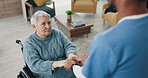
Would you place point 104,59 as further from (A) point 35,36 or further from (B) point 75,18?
(B) point 75,18

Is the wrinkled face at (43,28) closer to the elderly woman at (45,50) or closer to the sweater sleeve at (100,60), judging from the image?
the elderly woman at (45,50)

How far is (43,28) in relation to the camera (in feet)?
6.15

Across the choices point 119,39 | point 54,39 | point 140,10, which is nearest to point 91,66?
point 119,39

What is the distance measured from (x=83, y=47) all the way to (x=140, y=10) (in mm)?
2772

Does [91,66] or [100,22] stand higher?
[91,66]

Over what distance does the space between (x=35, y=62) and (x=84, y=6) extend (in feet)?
10.7

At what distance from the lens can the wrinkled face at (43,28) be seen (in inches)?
73.9

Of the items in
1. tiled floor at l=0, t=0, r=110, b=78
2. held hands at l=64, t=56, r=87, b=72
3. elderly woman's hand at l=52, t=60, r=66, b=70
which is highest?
held hands at l=64, t=56, r=87, b=72

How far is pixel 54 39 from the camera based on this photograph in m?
1.94

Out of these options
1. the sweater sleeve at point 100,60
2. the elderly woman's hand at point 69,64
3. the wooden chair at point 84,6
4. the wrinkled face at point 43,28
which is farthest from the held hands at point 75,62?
the wooden chair at point 84,6

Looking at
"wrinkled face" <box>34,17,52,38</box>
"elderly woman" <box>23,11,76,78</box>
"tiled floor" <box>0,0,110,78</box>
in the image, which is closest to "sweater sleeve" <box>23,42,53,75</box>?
"elderly woman" <box>23,11,76,78</box>

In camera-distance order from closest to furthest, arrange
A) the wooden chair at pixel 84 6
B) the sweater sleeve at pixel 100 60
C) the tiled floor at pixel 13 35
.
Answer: the sweater sleeve at pixel 100 60, the tiled floor at pixel 13 35, the wooden chair at pixel 84 6

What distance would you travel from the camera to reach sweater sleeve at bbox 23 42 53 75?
177 cm

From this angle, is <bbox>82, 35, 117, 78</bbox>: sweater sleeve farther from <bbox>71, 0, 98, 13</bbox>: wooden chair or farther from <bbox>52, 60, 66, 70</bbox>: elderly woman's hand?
<bbox>71, 0, 98, 13</bbox>: wooden chair
